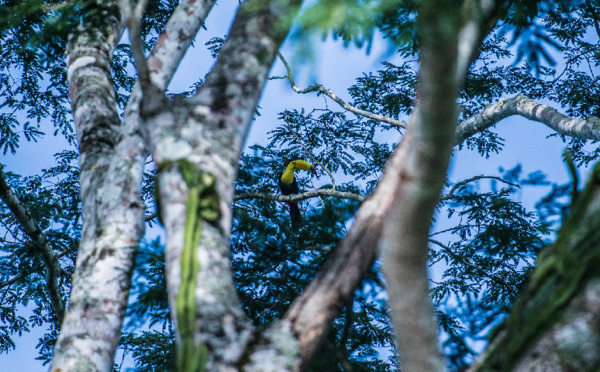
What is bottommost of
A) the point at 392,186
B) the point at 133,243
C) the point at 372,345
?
the point at 392,186

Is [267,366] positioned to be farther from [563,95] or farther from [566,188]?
[563,95]

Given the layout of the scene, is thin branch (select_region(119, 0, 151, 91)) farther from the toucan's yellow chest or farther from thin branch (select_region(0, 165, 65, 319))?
the toucan's yellow chest

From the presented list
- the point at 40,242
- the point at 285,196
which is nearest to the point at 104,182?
the point at 40,242

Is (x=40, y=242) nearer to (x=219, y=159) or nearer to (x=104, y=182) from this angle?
(x=104, y=182)

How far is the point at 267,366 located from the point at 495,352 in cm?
51

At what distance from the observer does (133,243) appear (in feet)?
7.00

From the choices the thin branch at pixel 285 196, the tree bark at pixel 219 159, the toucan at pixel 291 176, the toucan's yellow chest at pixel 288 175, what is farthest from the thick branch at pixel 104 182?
the toucan's yellow chest at pixel 288 175

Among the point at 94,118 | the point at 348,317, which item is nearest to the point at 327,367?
the point at 348,317

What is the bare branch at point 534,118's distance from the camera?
4.14 m

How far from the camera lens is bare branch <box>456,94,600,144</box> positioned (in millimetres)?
4141

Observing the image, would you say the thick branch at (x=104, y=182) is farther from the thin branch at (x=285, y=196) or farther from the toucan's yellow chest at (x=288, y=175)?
the toucan's yellow chest at (x=288, y=175)

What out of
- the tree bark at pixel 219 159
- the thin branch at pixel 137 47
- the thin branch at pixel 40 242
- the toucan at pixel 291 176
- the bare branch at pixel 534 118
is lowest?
the tree bark at pixel 219 159

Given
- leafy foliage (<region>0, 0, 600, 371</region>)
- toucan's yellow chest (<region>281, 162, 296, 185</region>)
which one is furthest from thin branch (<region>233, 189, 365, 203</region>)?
toucan's yellow chest (<region>281, 162, 296, 185</region>)

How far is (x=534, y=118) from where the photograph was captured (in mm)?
4898
